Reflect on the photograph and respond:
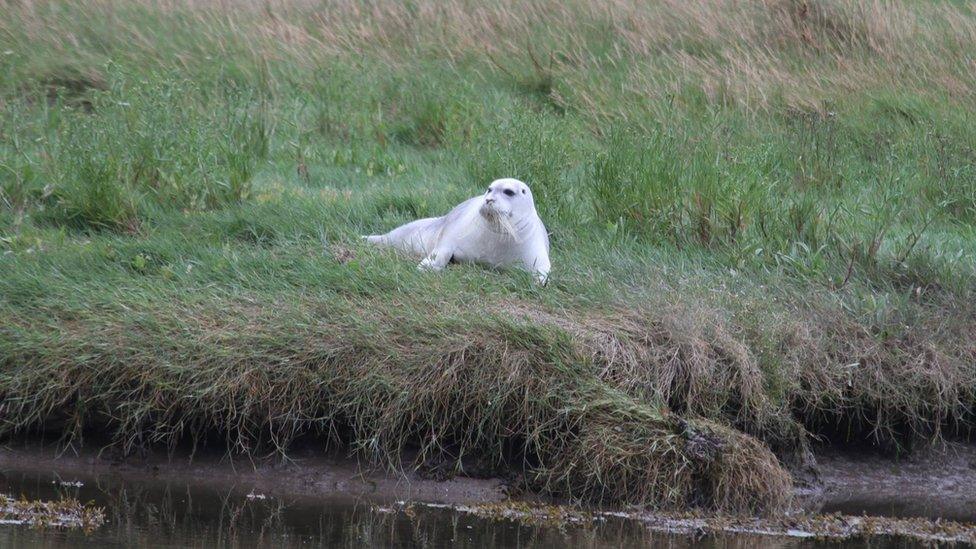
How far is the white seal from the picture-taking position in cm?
655

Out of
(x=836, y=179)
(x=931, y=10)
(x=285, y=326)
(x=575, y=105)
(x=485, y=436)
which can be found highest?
(x=931, y=10)

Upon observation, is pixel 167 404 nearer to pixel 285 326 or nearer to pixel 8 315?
pixel 285 326

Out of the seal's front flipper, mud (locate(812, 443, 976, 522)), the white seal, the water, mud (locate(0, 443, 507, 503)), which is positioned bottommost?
the water

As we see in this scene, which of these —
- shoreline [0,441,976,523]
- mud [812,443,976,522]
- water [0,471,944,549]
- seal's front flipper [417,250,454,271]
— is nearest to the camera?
water [0,471,944,549]

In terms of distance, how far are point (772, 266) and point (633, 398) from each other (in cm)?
183

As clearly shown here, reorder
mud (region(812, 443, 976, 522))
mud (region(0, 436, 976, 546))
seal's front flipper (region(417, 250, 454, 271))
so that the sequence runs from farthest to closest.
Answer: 1. seal's front flipper (region(417, 250, 454, 271))
2. mud (region(812, 443, 976, 522))
3. mud (region(0, 436, 976, 546))

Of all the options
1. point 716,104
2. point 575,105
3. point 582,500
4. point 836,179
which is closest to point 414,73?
point 575,105

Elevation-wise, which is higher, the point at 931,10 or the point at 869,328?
the point at 931,10

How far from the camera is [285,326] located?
5.69 meters

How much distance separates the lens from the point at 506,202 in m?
6.58

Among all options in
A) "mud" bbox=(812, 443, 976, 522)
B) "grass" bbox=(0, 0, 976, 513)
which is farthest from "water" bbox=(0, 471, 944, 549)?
"mud" bbox=(812, 443, 976, 522)

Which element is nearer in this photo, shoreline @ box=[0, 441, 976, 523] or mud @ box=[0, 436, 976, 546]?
mud @ box=[0, 436, 976, 546]

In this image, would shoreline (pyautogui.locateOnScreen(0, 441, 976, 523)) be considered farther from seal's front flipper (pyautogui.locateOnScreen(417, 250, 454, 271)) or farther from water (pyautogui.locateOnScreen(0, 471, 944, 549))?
seal's front flipper (pyautogui.locateOnScreen(417, 250, 454, 271))

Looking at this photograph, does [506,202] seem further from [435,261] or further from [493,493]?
[493,493]
